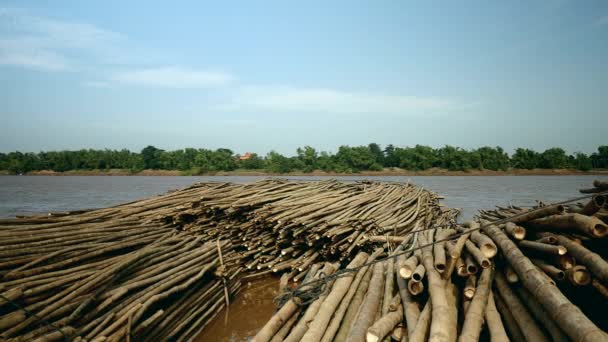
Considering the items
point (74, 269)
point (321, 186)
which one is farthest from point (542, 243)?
point (321, 186)

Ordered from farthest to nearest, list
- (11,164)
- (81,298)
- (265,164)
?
(11,164) → (265,164) → (81,298)

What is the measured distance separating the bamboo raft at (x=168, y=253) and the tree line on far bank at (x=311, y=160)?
48893mm

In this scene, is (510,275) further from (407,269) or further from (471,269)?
(407,269)

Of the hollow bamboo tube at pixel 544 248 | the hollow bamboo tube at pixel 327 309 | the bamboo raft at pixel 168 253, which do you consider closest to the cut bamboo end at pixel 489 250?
the hollow bamboo tube at pixel 544 248

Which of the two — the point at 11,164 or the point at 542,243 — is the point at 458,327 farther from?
the point at 11,164

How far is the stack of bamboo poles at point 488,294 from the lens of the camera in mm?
2283

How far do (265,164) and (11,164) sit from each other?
50180mm

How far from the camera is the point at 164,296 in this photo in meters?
3.92

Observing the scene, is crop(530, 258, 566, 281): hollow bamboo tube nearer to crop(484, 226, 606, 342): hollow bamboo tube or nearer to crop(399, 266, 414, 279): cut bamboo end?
crop(484, 226, 606, 342): hollow bamboo tube

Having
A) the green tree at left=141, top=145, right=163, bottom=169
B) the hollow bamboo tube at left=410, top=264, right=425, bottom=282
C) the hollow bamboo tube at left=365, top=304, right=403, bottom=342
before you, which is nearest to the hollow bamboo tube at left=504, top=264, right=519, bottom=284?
the hollow bamboo tube at left=410, top=264, right=425, bottom=282

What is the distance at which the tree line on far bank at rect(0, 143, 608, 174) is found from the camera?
54375 mm

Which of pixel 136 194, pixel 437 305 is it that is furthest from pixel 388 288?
pixel 136 194

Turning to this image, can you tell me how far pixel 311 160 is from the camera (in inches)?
2298

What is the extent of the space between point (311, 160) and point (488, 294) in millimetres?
55682
